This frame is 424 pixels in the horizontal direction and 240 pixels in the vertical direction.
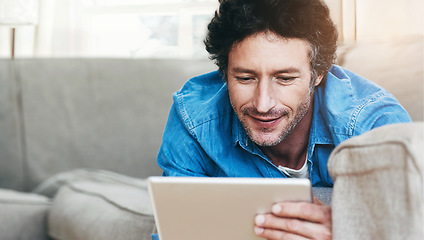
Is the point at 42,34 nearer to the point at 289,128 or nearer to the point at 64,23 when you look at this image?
the point at 64,23

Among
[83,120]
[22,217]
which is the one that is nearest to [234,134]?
[22,217]

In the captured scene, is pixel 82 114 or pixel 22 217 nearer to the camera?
pixel 22 217

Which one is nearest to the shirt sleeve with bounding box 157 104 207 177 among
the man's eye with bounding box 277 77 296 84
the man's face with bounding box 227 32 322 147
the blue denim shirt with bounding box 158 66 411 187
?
the blue denim shirt with bounding box 158 66 411 187

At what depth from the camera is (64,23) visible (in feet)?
8.82

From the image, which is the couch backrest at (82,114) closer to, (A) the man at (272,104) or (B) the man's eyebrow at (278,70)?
(A) the man at (272,104)

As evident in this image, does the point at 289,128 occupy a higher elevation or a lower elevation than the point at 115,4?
lower

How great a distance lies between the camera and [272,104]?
40.7 inches

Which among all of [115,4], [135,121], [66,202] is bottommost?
[66,202]

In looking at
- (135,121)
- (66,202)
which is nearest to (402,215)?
(66,202)

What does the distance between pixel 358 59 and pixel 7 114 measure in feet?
4.59

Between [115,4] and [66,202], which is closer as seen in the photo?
[66,202]

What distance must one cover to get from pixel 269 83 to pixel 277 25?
5.4 inches

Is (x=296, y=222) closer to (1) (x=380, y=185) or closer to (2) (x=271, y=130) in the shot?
(1) (x=380, y=185)

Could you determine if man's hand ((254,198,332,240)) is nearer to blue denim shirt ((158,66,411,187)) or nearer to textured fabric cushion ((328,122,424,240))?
textured fabric cushion ((328,122,424,240))
